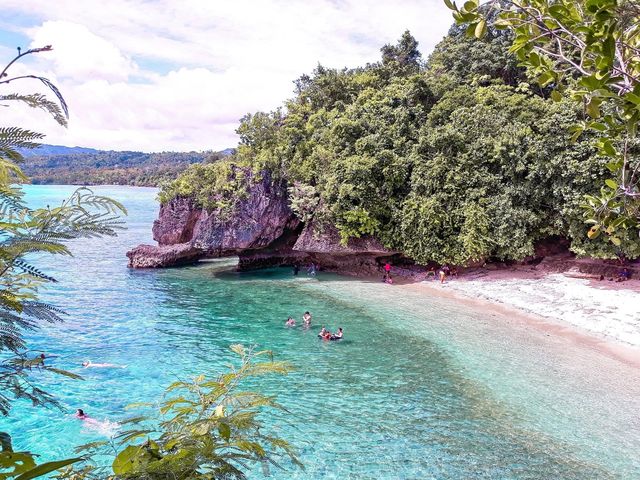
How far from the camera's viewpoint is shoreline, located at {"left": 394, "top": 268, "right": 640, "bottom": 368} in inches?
688

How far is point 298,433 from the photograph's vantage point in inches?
445

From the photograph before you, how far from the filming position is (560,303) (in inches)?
827

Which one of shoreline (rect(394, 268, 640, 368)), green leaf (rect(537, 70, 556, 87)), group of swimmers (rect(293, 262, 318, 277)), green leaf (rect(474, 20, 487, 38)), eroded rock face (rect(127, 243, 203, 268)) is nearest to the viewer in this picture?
green leaf (rect(474, 20, 487, 38))

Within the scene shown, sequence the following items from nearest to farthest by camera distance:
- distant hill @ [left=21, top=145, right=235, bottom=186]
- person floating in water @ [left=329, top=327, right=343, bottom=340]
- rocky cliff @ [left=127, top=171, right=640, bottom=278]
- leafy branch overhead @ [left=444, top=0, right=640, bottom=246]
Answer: leafy branch overhead @ [left=444, top=0, right=640, bottom=246] < person floating in water @ [left=329, top=327, right=343, bottom=340] < rocky cliff @ [left=127, top=171, right=640, bottom=278] < distant hill @ [left=21, top=145, right=235, bottom=186]

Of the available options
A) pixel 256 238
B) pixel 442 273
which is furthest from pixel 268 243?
pixel 442 273

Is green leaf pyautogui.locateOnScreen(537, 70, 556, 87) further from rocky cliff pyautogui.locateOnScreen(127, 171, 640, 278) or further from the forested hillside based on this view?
rocky cliff pyautogui.locateOnScreen(127, 171, 640, 278)

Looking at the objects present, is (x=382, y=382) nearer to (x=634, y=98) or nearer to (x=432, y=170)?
(x=634, y=98)

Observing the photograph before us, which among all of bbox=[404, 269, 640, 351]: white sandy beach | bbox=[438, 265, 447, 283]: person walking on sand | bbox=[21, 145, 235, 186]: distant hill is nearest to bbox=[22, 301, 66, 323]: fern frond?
bbox=[404, 269, 640, 351]: white sandy beach

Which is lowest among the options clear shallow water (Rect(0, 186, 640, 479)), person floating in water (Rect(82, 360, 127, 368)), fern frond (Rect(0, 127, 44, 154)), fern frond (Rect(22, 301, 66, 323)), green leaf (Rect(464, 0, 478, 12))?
person floating in water (Rect(82, 360, 127, 368))

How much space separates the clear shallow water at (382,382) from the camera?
10.5 m

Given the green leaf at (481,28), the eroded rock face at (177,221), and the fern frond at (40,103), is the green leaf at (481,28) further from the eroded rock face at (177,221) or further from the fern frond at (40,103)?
the eroded rock face at (177,221)

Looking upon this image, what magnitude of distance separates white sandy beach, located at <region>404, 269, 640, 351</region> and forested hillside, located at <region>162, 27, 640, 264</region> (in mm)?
1555

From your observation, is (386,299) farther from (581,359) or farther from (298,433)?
(298,433)

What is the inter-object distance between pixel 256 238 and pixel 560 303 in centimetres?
1878
